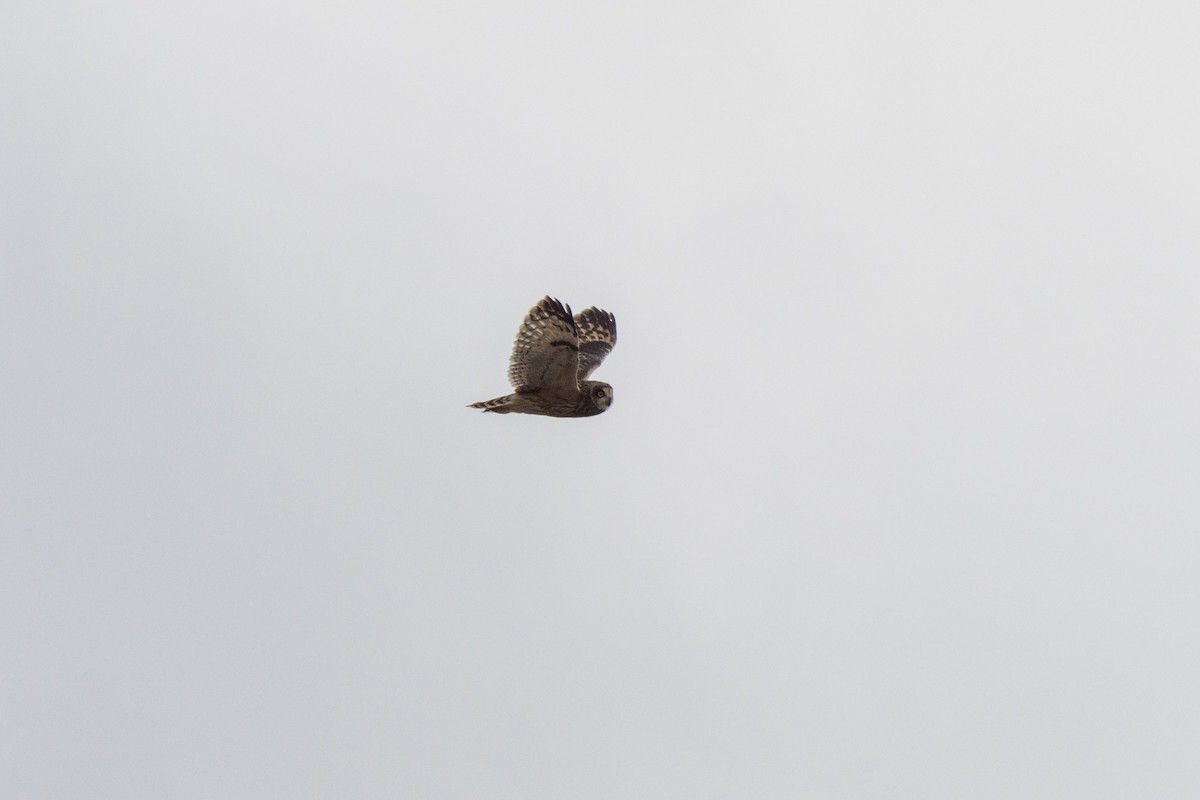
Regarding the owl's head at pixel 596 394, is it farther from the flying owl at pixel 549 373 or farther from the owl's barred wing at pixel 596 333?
the owl's barred wing at pixel 596 333

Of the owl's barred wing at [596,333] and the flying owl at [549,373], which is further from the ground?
the owl's barred wing at [596,333]

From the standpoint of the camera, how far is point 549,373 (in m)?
23.3

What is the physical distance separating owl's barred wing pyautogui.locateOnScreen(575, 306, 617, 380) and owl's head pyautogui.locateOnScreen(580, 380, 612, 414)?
487 cm

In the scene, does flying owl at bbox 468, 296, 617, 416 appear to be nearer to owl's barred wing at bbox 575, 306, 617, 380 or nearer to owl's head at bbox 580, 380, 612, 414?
owl's head at bbox 580, 380, 612, 414

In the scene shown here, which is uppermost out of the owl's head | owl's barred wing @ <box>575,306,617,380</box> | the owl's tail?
owl's barred wing @ <box>575,306,617,380</box>

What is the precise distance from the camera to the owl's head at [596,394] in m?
24.1


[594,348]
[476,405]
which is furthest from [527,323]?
[594,348]

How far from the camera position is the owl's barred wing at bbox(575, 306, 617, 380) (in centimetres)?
2952

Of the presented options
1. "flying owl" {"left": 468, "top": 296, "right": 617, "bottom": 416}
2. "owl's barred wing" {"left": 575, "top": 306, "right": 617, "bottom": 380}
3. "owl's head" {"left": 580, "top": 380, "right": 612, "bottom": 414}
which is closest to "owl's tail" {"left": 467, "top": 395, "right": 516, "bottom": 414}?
"flying owl" {"left": 468, "top": 296, "right": 617, "bottom": 416}

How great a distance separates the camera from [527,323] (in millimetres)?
22719

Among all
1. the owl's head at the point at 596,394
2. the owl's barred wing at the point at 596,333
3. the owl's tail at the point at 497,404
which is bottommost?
the owl's tail at the point at 497,404

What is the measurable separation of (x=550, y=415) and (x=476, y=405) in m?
Result: 1.40

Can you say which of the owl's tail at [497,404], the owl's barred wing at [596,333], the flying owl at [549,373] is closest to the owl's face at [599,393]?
the flying owl at [549,373]

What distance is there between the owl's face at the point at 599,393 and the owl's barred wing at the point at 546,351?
1.47ft
